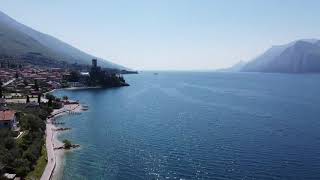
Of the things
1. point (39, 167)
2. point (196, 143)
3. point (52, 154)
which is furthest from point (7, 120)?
point (196, 143)

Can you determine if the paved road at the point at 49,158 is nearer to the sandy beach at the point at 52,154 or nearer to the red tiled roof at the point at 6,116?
the sandy beach at the point at 52,154

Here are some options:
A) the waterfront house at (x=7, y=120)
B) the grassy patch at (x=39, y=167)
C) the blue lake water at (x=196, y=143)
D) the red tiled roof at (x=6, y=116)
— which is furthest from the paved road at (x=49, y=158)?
the red tiled roof at (x=6, y=116)

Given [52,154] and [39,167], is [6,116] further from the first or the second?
[39,167]

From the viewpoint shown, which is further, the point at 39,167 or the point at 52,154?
the point at 52,154

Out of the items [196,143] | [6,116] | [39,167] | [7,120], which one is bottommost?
[39,167]

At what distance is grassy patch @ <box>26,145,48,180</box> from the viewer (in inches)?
2187

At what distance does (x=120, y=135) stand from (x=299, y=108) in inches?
2705

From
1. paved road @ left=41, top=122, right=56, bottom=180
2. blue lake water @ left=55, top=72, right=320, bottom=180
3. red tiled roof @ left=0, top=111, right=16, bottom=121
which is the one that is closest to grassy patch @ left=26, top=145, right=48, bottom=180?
paved road @ left=41, top=122, right=56, bottom=180

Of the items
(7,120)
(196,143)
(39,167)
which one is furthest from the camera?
(196,143)

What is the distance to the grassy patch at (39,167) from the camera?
182ft

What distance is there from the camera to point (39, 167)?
6006 centimetres

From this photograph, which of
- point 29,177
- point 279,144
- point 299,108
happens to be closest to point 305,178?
point 279,144

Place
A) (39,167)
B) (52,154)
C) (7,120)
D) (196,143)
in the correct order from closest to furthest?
(39,167), (52,154), (7,120), (196,143)

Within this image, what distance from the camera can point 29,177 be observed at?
5478 cm
